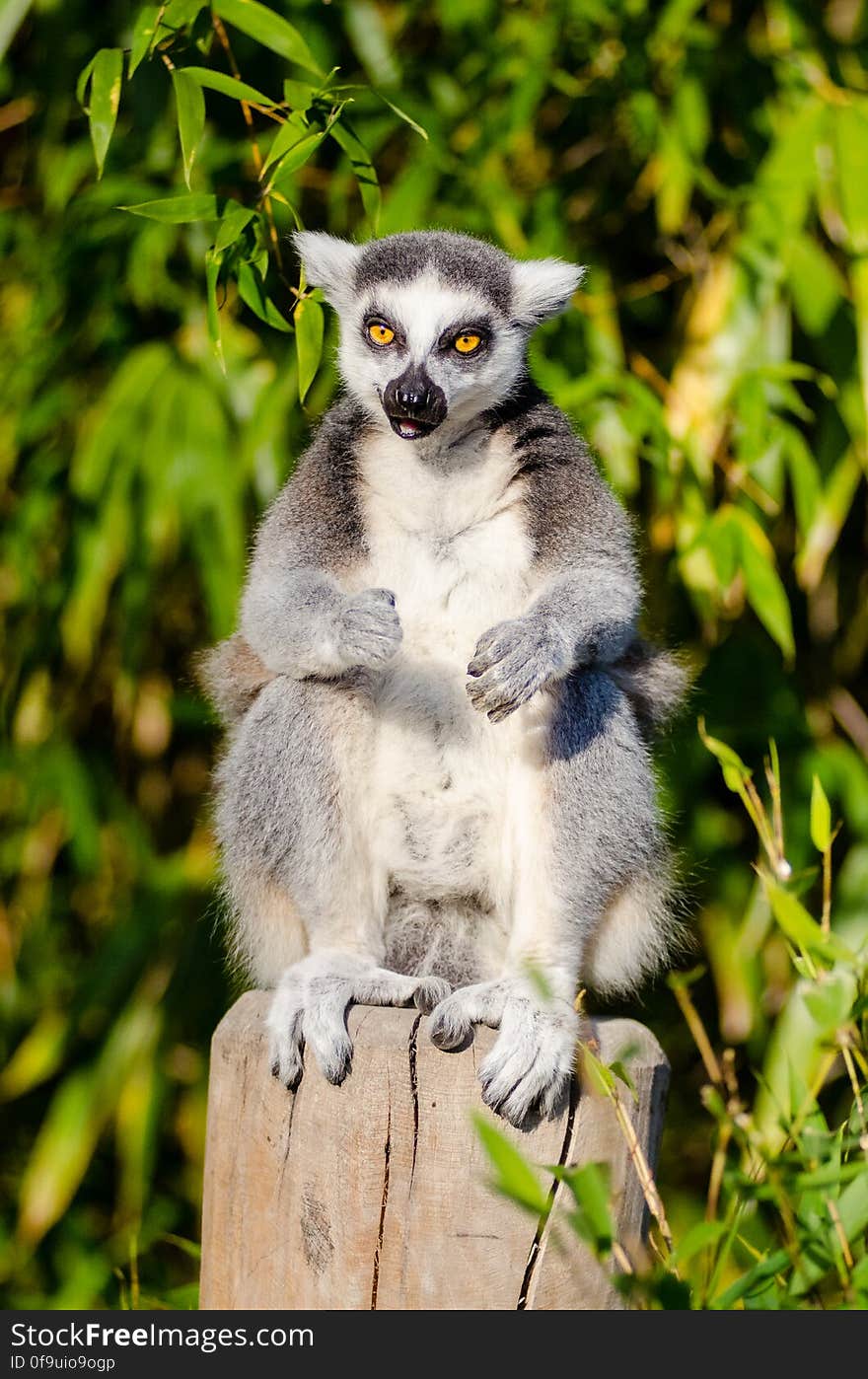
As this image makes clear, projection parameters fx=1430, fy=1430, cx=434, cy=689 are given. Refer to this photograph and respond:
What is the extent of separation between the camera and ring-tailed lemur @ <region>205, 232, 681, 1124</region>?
2.79 metres

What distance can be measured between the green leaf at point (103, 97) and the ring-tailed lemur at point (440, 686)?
0.57 meters

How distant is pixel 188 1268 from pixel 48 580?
264 cm

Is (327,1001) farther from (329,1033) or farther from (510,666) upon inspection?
(510,666)

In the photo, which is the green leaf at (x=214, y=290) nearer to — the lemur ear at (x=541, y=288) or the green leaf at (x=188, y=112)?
the green leaf at (x=188, y=112)

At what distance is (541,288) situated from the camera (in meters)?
3.12

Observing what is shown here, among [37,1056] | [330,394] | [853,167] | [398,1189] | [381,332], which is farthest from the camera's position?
[37,1056]

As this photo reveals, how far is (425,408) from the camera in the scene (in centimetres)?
274

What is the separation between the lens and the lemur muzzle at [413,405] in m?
2.74

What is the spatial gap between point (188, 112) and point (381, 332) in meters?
0.58

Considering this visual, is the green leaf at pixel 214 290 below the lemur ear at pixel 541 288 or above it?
above

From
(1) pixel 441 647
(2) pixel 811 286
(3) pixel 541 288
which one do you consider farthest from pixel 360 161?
(2) pixel 811 286

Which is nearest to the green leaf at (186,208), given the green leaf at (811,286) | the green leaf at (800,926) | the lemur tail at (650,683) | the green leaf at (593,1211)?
the lemur tail at (650,683)
